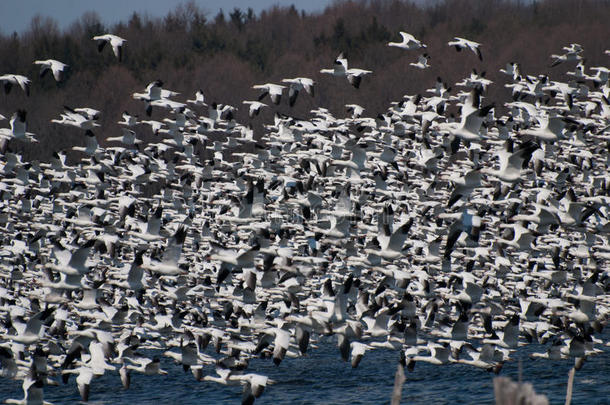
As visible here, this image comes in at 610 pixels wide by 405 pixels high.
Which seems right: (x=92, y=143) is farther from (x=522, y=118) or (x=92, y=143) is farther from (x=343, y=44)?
(x=343, y=44)

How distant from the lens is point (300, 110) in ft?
192

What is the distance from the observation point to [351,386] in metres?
23.2

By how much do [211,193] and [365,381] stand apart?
9.79 metres

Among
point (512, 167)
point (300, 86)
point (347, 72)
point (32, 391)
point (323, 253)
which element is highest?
point (347, 72)

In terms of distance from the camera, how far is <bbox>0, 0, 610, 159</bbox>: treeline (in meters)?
59.4

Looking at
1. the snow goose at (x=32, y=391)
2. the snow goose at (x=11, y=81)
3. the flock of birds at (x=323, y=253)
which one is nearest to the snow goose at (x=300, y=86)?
the flock of birds at (x=323, y=253)

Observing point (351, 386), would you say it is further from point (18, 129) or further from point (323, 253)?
point (18, 129)

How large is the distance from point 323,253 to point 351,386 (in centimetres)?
381

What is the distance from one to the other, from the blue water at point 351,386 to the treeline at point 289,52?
32006 millimetres

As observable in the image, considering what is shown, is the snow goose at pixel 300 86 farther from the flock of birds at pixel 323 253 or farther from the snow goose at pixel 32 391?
the snow goose at pixel 32 391

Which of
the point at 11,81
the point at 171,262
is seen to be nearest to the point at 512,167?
the point at 171,262

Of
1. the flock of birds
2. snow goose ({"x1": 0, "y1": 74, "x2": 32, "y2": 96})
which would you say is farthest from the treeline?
snow goose ({"x1": 0, "y1": 74, "x2": 32, "y2": 96})

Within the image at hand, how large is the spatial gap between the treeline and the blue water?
32006 mm

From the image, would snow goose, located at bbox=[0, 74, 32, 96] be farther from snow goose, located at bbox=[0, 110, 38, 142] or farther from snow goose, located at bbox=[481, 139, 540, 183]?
snow goose, located at bbox=[481, 139, 540, 183]
